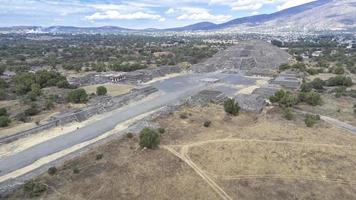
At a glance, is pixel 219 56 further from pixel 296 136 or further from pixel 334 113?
pixel 296 136

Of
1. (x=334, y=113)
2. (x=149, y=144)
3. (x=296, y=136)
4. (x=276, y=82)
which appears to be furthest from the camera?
(x=276, y=82)

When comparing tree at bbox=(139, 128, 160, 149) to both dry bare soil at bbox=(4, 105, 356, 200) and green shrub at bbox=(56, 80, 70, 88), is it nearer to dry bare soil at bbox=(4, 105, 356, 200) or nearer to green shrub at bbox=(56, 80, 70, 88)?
dry bare soil at bbox=(4, 105, 356, 200)

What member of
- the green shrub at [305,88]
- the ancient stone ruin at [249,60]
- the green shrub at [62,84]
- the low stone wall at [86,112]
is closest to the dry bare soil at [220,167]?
the low stone wall at [86,112]

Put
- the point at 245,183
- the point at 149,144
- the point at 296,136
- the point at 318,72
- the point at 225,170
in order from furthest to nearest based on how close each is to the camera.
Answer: the point at 318,72
the point at 296,136
the point at 149,144
the point at 225,170
the point at 245,183

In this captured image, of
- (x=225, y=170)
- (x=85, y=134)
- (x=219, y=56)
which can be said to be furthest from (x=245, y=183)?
(x=219, y=56)

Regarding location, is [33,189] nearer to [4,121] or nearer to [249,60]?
[4,121]

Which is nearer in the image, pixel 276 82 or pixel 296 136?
pixel 296 136
